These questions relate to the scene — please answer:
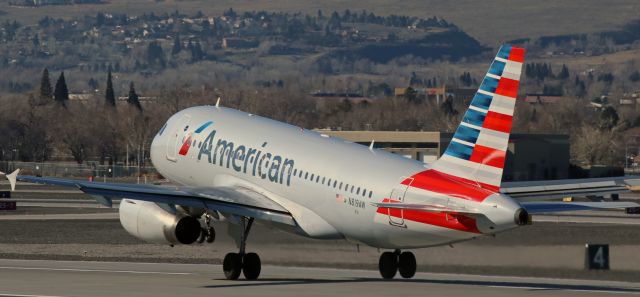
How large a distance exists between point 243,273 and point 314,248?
20.3 feet

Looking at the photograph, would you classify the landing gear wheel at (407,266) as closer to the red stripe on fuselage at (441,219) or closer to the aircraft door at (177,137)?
the red stripe on fuselage at (441,219)

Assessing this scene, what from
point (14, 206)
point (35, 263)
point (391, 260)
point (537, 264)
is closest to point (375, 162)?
point (391, 260)

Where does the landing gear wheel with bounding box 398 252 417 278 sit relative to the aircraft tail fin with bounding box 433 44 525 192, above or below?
below

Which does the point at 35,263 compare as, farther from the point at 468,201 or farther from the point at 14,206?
the point at 14,206

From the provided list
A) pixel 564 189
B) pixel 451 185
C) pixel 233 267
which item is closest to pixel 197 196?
pixel 233 267

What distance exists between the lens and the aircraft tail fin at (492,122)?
4831 centimetres

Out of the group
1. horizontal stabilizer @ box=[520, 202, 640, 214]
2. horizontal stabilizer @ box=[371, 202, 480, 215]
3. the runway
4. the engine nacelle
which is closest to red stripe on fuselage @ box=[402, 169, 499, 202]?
horizontal stabilizer @ box=[371, 202, 480, 215]

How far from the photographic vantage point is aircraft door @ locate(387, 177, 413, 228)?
50344 millimetres

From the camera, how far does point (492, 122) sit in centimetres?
4844

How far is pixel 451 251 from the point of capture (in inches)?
2270

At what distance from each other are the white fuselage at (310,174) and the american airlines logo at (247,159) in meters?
0.04

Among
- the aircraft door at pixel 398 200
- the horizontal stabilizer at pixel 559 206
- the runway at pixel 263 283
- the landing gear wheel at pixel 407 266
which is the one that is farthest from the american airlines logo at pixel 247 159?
the horizontal stabilizer at pixel 559 206

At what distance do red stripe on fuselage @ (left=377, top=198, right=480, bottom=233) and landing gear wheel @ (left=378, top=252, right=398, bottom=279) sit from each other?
4.73m

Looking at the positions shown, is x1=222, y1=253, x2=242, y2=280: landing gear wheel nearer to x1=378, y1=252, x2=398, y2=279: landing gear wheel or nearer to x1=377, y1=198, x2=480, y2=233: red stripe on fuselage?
x1=378, y1=252, x2=398, y2=279: landing gear wheel
